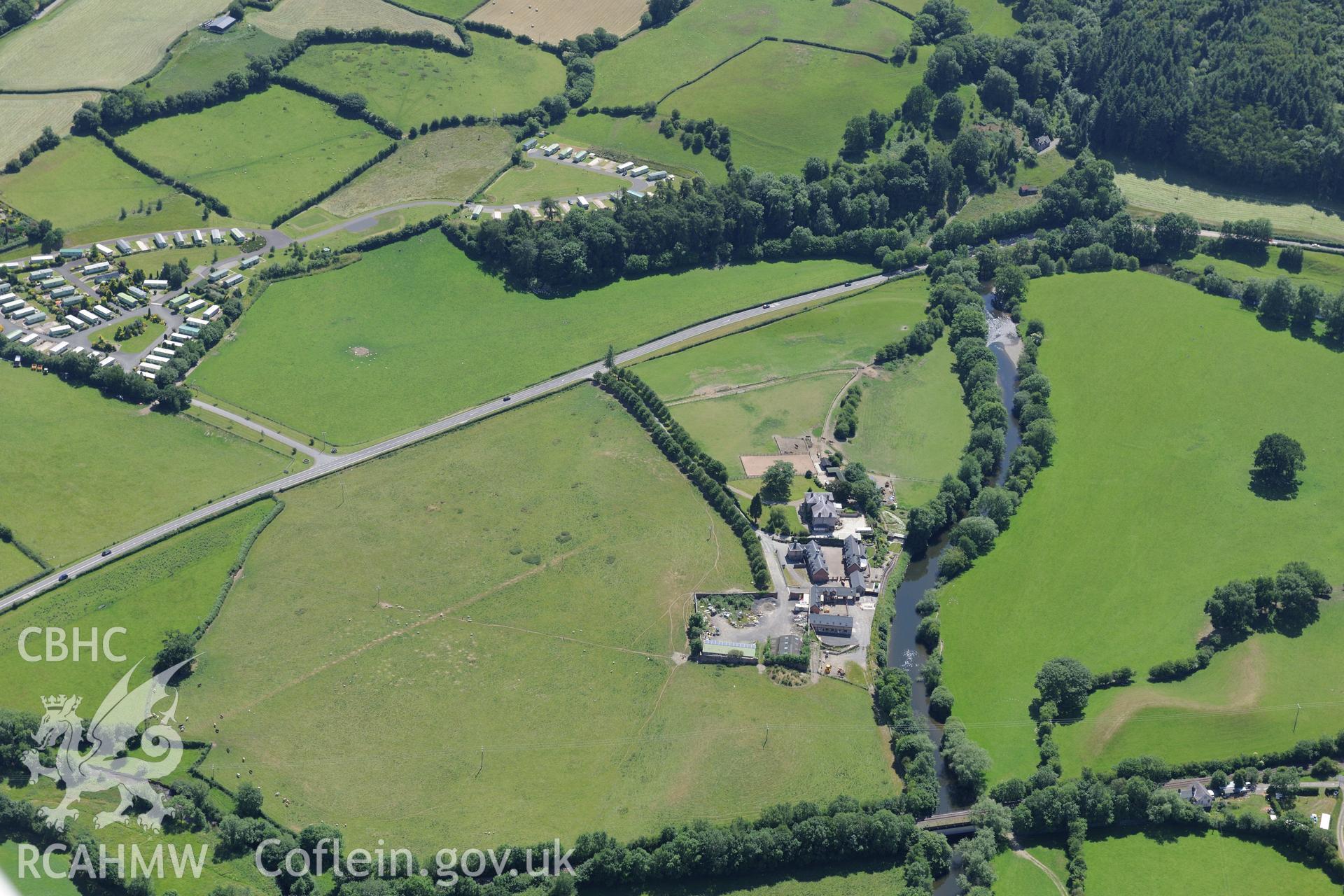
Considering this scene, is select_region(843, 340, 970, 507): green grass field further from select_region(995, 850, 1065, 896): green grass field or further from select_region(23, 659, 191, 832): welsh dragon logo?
select_region(23, 659, 191, 832): welsh dragon logo

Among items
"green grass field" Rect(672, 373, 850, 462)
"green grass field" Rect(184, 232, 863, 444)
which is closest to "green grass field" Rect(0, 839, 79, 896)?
"green grass field" Rect(184, 232, 863, 444)

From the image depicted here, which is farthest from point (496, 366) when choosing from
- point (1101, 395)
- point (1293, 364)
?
point (1293, 364)

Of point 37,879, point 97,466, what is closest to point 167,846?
point 37,879

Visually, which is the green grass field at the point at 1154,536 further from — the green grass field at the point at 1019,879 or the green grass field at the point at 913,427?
the green grass field at the point at 913,427

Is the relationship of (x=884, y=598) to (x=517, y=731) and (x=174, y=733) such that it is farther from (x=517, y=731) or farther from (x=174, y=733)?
(x=174, y=733)

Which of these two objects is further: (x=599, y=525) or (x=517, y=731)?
(x=599, y=525)

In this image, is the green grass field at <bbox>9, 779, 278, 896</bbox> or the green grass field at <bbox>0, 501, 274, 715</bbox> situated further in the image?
the green grass field at <bbox>0, 501, 274, 715</bbox>
